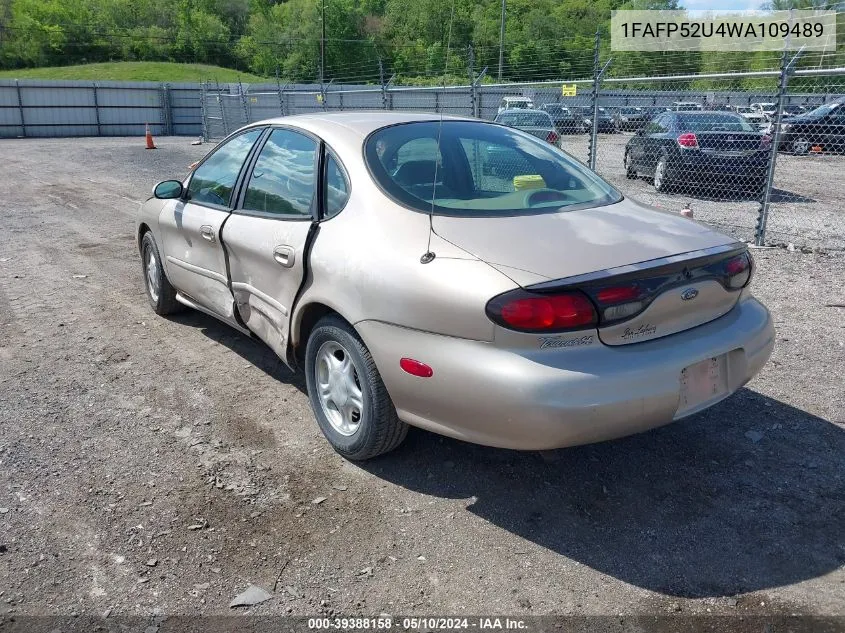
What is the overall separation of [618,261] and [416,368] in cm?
91

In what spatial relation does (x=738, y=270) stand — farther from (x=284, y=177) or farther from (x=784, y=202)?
(x=784, y=202)

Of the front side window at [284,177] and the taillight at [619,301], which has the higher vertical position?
the front side window at [284,177]

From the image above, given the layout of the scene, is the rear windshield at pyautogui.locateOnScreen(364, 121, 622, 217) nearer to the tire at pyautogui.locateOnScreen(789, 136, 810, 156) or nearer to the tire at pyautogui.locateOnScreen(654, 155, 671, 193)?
the tire at pyautogui.locateOnScreen(654, 155, 671, 193)

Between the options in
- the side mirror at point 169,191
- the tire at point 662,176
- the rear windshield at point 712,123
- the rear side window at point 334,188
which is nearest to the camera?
the rear side window at point 334,188

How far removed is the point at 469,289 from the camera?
9.25ft

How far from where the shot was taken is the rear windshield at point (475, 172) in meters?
3.44

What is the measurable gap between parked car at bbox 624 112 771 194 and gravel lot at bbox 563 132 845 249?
11.2 inches

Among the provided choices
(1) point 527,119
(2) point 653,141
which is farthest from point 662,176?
(1) point 527,119

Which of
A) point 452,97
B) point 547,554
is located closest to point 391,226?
point 547,554

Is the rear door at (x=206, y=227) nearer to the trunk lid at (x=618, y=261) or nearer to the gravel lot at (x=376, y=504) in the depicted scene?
the gravel lot at (x=376, y=504)

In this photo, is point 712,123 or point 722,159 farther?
point 712,123

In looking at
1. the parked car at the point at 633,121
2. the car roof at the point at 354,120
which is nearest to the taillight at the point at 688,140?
the parked car at the point at 633,121

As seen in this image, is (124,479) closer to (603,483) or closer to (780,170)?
(603,483)

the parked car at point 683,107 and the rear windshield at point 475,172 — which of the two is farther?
the parked car at point 683,107
